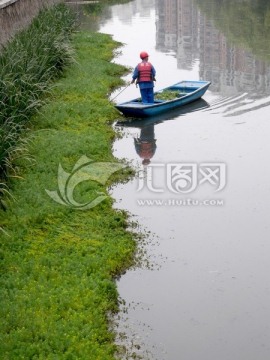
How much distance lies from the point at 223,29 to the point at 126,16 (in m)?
10.5

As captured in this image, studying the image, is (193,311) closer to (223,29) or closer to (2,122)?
(2,122)

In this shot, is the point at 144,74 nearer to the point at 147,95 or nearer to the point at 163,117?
the point at 147,95

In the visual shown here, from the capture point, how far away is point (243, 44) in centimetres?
2855

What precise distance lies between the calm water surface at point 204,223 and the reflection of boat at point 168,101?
28 centimetres

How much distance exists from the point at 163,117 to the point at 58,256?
8745 millimetres

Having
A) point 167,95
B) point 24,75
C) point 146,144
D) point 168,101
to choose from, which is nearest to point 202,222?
point 146,144

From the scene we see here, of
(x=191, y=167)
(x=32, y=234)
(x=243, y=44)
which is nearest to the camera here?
(x=32, y=234)

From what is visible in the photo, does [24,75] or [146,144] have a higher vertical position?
[24,75]

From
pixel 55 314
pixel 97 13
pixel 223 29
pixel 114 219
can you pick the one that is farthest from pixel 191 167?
pixel 97 13

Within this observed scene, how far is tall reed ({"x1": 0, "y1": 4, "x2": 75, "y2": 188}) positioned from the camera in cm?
1139

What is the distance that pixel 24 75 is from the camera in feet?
46.7

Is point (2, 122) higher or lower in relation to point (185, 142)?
higher

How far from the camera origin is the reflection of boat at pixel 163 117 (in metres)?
16.5

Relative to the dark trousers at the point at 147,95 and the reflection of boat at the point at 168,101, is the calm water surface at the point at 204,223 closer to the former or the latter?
the reflection of boat at the point at 168,101
